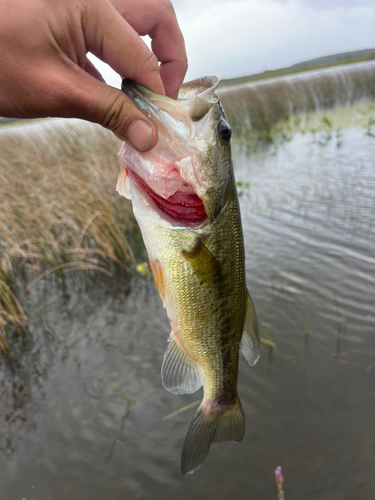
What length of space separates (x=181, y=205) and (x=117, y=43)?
696 mm

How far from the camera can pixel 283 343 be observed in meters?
3.74

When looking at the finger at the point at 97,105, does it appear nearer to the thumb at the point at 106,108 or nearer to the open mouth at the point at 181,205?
the thumb at the point at 106,108

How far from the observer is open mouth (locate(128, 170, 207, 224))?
1.50 metres

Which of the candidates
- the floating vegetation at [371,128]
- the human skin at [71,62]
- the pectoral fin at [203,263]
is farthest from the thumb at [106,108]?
the floating vegetation at [371,128]

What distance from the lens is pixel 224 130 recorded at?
1.40m

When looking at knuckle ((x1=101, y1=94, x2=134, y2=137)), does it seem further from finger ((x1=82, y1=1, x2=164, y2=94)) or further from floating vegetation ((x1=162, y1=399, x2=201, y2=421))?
floating vegetation ((x1=162, y1=399, x2=201, y2=421))

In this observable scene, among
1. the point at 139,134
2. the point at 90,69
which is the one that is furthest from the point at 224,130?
the point at 90,69

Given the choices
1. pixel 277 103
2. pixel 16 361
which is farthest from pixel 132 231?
pixel 277 103

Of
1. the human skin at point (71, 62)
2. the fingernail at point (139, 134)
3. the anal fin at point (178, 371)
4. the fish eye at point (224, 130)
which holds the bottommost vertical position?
the anal fin at point (178, 371)

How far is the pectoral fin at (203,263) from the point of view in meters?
1.50

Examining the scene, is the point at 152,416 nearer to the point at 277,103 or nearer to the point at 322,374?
the point at 322,374

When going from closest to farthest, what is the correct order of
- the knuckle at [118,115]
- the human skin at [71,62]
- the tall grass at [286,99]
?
1. the human skin at [71,62]
2. the knuckle at [118,115]
3. the tall grass at [286,99]

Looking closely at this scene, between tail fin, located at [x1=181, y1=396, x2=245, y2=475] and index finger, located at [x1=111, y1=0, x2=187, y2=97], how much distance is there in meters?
1.86

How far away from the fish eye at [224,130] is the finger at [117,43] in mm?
332
